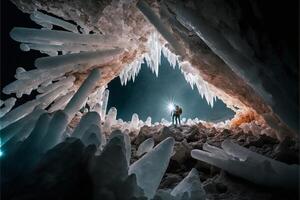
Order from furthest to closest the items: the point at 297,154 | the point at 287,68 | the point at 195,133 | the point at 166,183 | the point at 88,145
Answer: the point at 195,133 → the point at 166,183 → the point at 297,154 → the point at 287,68 → the point at 88,145

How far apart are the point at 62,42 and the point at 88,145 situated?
232 cm

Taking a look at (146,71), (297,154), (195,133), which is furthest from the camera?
(146,71)

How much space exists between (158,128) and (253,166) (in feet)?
7.26

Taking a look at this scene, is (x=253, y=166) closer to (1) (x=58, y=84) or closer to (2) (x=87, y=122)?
(2) (x=87, y=122)

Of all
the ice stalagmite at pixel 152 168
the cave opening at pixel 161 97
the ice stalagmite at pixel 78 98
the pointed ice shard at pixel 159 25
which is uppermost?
the cave opening at pixel 161 97

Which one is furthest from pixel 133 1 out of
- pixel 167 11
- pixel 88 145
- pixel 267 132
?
pixel 88 145

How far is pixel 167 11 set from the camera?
343cm

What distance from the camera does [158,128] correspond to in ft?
14.1

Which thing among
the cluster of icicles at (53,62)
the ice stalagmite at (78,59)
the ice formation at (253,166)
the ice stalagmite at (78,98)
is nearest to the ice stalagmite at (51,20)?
the cluster of icicles at (53,62)

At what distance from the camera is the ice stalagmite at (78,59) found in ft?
10.7

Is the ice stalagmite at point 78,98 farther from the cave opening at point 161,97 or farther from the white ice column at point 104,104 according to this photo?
the cave opening at point 161,97

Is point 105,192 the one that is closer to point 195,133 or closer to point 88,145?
point 88,145

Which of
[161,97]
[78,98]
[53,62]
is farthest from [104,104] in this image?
[161,97]

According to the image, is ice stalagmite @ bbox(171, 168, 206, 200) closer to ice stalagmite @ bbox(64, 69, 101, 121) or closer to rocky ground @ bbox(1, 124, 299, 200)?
rocky ground @ bbox(1, 124, 299, 200)
